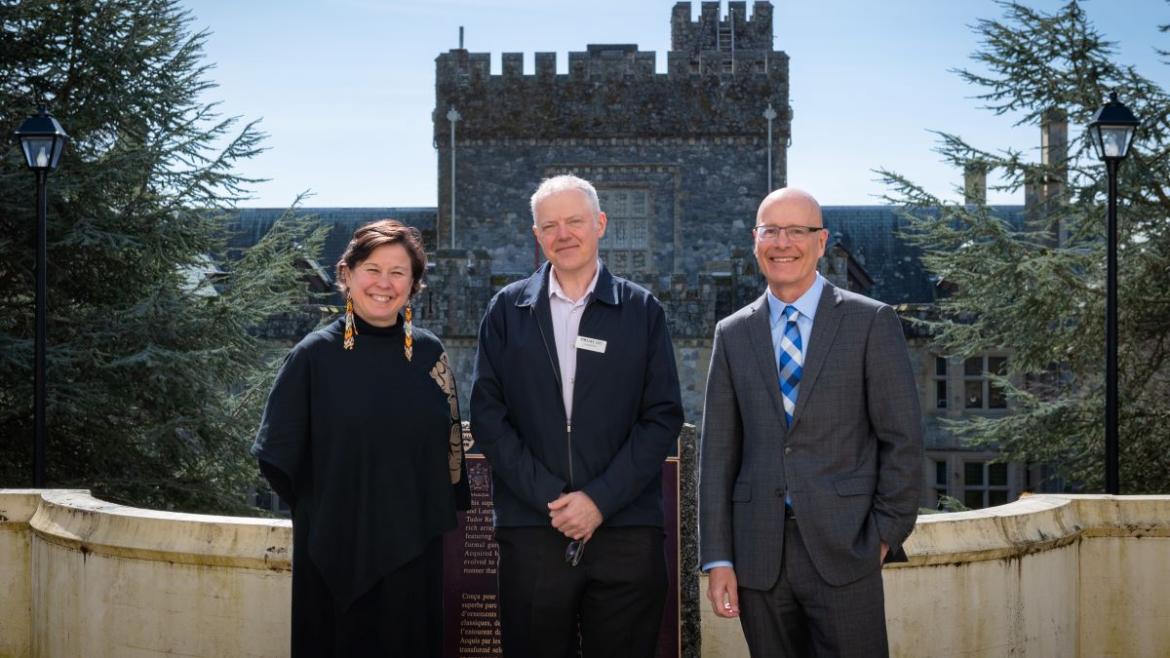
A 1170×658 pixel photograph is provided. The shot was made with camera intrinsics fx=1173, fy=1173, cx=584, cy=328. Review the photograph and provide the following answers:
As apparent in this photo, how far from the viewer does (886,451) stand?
3.31m

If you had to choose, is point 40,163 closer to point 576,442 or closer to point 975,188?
point 576,442

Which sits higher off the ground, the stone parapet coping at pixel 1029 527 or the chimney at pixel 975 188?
the chimney at pixel 975 188

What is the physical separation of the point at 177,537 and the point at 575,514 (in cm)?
237

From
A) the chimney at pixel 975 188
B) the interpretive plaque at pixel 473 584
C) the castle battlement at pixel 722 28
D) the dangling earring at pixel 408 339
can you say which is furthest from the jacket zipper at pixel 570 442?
the castle battlement at pixel 722 28

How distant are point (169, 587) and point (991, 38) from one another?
1270 centimetres

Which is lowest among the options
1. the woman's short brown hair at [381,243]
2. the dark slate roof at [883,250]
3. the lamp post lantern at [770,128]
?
the woman's short brown hair at [381,243]

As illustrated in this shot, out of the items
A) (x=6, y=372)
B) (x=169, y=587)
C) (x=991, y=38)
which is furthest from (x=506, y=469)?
(x=991, y=38)

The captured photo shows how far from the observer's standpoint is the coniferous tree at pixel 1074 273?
13.7m

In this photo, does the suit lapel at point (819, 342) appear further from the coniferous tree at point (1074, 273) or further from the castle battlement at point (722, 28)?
the castle battlement at point (722, 28)

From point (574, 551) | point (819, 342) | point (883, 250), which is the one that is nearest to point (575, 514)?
point (574, 551)

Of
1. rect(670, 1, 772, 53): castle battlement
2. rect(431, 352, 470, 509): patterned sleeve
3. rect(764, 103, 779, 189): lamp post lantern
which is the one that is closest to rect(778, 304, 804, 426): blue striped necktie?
rect(431, 352, 470, 509): patterned sleeve

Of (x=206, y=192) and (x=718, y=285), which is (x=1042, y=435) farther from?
(x=206, y=192)

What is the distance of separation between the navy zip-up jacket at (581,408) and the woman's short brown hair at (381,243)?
29cm

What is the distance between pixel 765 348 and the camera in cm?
344
